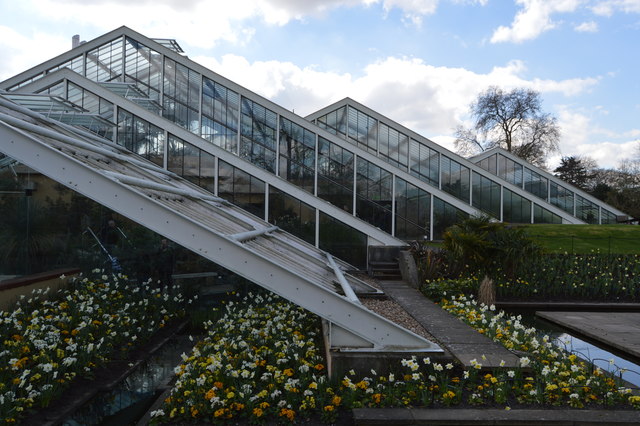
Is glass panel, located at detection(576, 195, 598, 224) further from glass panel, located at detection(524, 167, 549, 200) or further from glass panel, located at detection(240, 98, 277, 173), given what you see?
glass panel, located at detection(240, 98, 277, 173)

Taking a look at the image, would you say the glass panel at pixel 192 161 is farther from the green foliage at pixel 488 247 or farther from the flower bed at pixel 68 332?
the green foliage at pixel 488 247

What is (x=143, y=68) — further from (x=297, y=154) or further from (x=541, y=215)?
(x=541, y=215)

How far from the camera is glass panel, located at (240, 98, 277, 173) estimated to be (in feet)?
59.4

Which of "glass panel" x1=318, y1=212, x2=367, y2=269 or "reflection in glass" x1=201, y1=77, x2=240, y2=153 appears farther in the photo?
"reflection in glass" x1=201, y1=77, x2=240, y2=153

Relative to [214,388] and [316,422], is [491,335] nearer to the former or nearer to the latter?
[316,422]

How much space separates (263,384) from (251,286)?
15.2ft

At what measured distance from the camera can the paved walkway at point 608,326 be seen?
718 centimetres

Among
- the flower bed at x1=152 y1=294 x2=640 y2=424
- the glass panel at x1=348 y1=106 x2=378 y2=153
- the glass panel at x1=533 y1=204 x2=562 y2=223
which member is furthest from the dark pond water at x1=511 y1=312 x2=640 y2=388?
the glass panel at x1=348 y1=106 x2=378 y2=153

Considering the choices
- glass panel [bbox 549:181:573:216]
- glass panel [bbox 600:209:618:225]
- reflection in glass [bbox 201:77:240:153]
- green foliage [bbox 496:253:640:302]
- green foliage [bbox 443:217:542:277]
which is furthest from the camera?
glass panel [bbox 549:181:573:216]

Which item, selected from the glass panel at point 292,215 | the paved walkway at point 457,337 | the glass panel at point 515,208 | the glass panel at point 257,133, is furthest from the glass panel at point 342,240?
the glass panel at point 515,208

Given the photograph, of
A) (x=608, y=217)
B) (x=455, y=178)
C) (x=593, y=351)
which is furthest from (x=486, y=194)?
(x=593, y=351)

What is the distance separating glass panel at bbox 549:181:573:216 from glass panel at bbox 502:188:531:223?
481cm

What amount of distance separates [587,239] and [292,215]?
9.97 meters

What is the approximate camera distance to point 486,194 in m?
20.9
